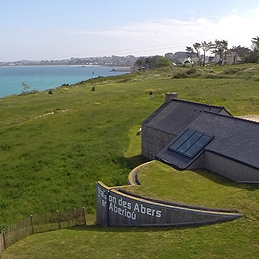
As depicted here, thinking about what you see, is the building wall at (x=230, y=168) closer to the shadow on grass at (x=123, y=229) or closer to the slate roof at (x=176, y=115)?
the slate roof at (x=176, y=115)

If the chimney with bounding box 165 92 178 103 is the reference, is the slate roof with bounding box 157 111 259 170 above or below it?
below

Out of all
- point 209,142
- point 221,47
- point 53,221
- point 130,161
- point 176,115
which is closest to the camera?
point 53,221

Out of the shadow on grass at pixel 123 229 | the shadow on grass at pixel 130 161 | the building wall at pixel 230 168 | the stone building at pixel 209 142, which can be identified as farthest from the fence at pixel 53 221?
the shadow on grass at pixel 130 161

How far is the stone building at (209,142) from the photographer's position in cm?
2000

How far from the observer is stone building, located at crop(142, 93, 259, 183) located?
2000cm

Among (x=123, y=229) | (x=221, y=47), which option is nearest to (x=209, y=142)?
(x=123, y=229)

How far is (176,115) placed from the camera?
95.4 ft

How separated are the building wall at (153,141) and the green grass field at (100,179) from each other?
1.07 m

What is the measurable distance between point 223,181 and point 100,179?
1091 cm

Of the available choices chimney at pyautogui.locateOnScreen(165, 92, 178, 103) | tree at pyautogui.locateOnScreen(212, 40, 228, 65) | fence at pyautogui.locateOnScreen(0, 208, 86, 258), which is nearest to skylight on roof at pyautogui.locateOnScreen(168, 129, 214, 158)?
chimney at pyautogui.locateOnScreen(165, 92, 178, 103)

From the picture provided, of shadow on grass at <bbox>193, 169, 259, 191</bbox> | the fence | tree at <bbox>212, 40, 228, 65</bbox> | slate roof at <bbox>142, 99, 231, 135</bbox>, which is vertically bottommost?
the fence

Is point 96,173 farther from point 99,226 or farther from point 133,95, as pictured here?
point 133,95

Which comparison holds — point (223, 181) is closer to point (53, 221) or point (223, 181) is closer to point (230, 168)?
point (230, 168)

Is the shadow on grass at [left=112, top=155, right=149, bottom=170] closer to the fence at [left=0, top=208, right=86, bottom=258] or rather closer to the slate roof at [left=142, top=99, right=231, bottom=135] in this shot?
the slate roof at [left=142, top=99, right=231, bottom=135]
